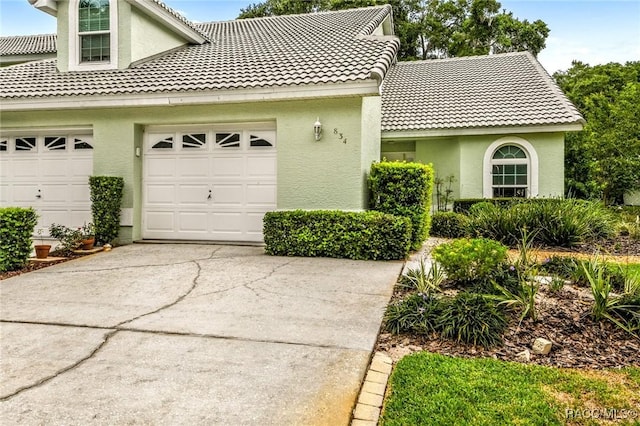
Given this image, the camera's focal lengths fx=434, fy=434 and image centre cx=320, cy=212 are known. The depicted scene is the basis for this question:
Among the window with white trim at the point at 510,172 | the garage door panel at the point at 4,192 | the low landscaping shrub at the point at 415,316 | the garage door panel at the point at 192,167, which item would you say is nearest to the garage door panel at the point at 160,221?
the garage door panel at the point at 192,167

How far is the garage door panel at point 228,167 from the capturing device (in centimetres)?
958

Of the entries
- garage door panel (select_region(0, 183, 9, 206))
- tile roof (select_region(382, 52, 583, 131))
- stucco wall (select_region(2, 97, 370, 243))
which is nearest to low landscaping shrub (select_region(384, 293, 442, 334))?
stucco wall (select_region(2, 97, 370, 243))

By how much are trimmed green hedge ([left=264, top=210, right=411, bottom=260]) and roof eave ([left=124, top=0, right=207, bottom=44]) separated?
6805 mm

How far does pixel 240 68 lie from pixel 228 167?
231cm

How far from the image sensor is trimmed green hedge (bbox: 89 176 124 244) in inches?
364

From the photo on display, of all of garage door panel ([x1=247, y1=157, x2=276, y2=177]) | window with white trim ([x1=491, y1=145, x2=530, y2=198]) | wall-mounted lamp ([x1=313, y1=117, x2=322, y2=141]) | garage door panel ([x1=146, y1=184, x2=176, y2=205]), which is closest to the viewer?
wall-mounted lamp ([x1=313, y1=117, x2=322, y2=141])

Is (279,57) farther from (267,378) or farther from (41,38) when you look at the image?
(41,38)

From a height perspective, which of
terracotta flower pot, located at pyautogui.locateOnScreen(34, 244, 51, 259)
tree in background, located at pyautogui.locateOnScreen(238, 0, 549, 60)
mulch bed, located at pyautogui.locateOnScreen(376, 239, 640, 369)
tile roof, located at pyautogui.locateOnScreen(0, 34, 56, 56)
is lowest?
mulch bed, located at pyautogui.locateOnScreen(376, 239, 640, 369)

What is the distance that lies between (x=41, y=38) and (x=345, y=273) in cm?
2262

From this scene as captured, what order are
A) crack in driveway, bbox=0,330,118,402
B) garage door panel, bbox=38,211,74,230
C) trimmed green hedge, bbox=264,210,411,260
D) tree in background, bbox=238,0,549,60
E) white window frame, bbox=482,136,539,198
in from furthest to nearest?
1. tree in background, bbox=238,0,549,60
2. white window frame, bbox=482,136,539,198
3. garage door panel, bbox=38,211,74,230
4. trimmed green hedge, bbox=264,210,411,260
5. crack in driveway, bbox=0,330,118,402

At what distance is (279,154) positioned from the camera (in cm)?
912

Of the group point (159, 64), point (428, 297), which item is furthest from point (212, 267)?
point (159, 64)

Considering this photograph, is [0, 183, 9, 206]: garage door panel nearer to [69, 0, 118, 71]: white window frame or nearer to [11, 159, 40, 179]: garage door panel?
[11, 159, 40, 179]: garage door panel

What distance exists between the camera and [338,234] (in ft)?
25.9
